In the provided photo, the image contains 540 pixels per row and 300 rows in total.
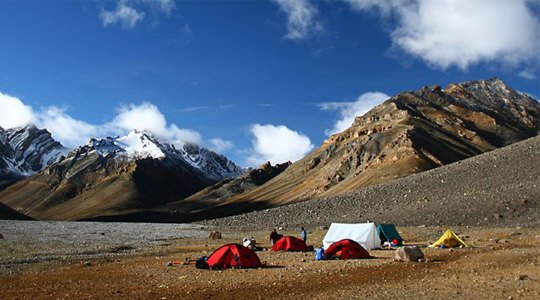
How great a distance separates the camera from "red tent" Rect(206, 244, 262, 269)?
2803 cm

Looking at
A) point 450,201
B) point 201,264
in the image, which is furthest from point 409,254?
point 450,201

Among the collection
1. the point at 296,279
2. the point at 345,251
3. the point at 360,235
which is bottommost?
the point at 296,279

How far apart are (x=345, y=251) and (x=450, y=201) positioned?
133 ft

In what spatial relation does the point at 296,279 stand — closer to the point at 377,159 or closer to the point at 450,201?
the point at 450,201

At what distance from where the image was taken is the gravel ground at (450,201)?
59.7 m

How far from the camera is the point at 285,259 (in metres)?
33.1

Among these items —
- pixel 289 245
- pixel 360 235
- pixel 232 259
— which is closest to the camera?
pixel 232 259

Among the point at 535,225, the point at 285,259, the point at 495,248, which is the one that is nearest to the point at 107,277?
the point at 285,259

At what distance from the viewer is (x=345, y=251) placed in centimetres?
3247

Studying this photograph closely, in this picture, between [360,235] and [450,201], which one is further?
[450,201]

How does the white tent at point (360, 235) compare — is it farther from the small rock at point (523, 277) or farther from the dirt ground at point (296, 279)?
the small rock at point (523, 277)

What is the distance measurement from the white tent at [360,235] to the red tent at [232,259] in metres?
13.9

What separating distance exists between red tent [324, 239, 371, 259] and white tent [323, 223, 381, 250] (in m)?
7.36

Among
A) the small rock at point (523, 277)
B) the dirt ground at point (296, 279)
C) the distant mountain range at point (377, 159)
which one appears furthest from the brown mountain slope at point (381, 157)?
the small rock at point (523, 277)
